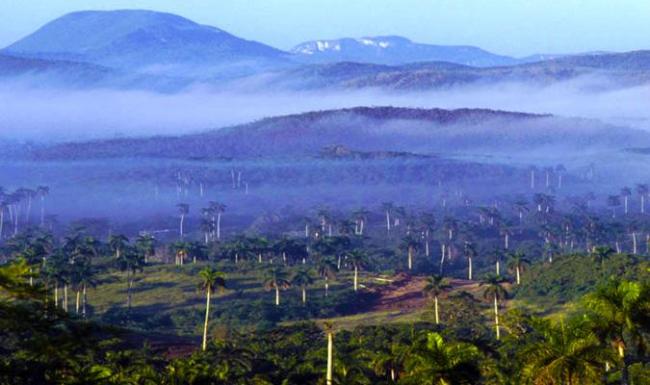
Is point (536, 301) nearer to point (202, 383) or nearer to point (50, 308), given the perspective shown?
point (202, 383)

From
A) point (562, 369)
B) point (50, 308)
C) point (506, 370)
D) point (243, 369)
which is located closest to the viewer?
point (50, 308)

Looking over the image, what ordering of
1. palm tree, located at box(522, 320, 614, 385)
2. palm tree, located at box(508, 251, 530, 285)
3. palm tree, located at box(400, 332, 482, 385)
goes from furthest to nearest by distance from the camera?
1. palm tree, located at box(508, 251, 530, 285)
2. palm tree, located at box(400, 332, 482, 385)
3. palm tree, located at box(522, 320, 614, 385)

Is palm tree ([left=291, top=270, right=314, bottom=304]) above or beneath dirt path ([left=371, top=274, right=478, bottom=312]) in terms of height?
above

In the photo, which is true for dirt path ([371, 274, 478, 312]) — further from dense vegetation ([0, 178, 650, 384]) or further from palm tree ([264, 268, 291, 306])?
palm tree ([264, 268, 291, 306])

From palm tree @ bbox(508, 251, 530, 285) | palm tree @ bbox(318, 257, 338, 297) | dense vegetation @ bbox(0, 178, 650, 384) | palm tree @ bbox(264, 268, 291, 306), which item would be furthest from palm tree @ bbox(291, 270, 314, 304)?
palm tree @ bbox(508, 251, 530, 285)

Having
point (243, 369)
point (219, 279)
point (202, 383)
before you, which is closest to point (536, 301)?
point (219, 279)

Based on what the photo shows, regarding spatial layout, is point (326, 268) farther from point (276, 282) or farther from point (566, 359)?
point (566, 359)
